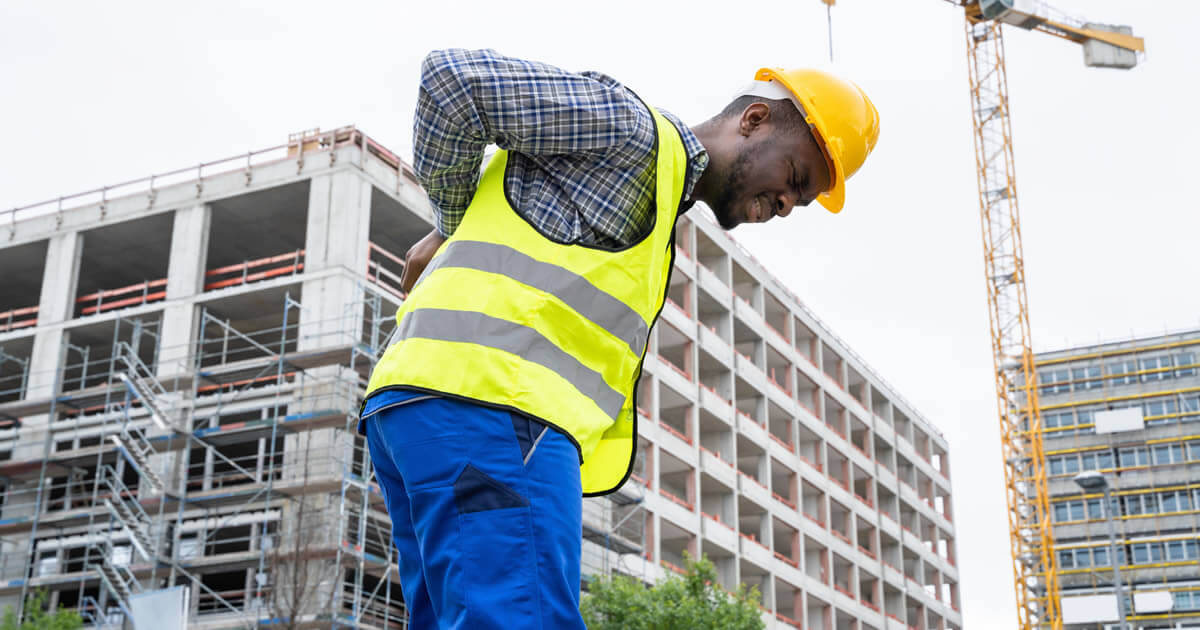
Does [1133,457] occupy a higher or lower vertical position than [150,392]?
higher

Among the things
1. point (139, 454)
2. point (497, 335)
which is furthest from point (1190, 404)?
point (497, 335)

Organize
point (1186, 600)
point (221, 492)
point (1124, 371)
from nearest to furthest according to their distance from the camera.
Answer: point (221, 492) < point (1186, 600) < point (1124, 371)

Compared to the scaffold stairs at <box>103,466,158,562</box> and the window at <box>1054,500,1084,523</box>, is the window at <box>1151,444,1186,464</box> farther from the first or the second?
A: the scaffold stairs at <box>103,466,158,562</box>

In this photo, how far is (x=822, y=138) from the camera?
2246 millimetres

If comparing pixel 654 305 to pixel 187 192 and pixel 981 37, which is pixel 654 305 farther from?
pixel 981 37

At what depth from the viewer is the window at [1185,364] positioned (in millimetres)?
68188

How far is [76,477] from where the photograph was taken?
101 feet

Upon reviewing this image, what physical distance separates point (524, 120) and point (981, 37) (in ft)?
210

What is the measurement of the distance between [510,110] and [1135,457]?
7232 centimetres

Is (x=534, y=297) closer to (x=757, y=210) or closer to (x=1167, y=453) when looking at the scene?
(x=757, y=210)

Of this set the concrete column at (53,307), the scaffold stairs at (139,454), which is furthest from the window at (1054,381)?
the scaffold stairs at (139,454)

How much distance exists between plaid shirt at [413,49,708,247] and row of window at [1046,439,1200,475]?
7135cm

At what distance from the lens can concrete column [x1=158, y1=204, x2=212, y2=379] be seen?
2908 centimetres

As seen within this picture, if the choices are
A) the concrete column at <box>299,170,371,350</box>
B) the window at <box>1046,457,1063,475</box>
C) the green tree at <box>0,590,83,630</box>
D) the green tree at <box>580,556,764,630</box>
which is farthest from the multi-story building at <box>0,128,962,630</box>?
the window at <box>1046,457,1063,475</box>
